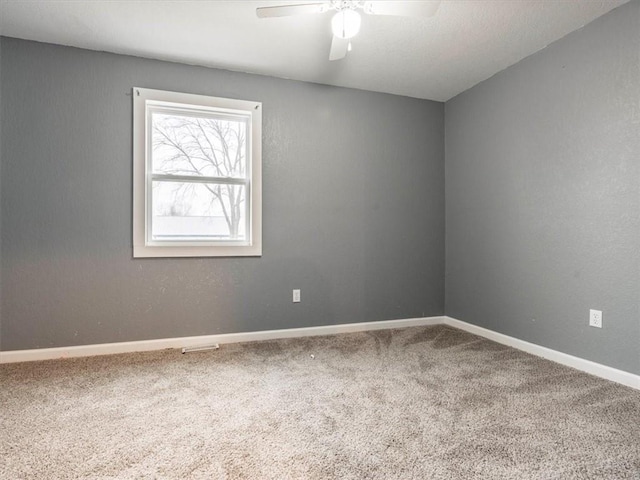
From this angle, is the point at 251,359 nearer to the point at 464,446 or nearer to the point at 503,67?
the point at 464,446

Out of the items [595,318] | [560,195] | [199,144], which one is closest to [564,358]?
[595,318]

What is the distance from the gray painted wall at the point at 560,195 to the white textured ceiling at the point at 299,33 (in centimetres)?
28

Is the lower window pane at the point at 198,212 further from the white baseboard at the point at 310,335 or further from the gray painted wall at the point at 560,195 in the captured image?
the gray painted wall at the point at 560,195

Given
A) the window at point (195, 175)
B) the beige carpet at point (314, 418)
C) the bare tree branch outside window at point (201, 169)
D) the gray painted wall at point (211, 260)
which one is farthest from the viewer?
the bare tree branch outside window at point (201, 169)

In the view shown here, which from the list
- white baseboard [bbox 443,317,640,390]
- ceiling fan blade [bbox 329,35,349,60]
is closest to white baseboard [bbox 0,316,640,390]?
white baseboard [bbox 443,317,640,390]

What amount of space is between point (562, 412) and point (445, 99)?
3.06m

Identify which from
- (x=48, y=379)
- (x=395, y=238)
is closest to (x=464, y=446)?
(x=395, y=238)

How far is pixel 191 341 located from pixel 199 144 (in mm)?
1701

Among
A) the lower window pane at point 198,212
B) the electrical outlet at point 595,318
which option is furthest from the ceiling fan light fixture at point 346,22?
the electrical outlet at point 595,318

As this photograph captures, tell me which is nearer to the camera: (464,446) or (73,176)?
(464,446)

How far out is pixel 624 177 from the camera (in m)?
2.17

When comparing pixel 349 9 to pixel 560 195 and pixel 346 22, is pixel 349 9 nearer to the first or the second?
pixel 346 22

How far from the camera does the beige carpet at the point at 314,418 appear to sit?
54.4 inches

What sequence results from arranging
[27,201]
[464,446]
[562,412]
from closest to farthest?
1. [464,446]
2. [562,412]
3. [27,201]
